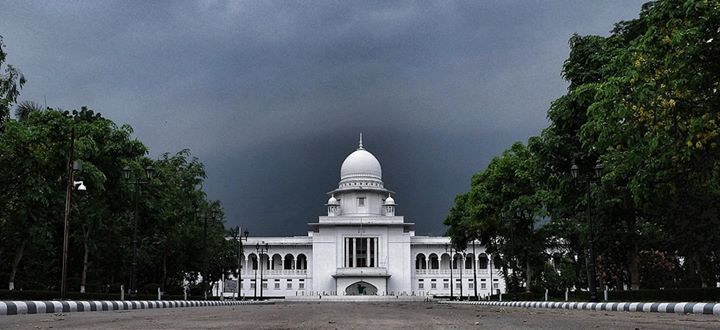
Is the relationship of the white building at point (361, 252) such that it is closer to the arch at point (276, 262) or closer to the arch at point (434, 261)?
the arch at point (434, 261)

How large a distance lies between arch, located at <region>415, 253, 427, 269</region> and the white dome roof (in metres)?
12.5

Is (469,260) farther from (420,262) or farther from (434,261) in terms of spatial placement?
(420,262)

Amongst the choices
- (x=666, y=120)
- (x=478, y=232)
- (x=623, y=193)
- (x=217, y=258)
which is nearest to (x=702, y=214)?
(x=623, y=193)

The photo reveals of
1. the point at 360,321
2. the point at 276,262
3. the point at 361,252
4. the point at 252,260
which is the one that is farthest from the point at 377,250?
the point at 360,321

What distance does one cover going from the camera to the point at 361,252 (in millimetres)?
94250

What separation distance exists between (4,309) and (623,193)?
813 inches

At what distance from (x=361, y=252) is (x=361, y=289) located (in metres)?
5.56

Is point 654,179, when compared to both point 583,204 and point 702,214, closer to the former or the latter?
point 583,204

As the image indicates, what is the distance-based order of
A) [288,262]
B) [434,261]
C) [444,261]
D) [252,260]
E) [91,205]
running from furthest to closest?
1. [288,262]
2. [434,261]
3. [444,261]
4. [252,260]
5. [91,205]

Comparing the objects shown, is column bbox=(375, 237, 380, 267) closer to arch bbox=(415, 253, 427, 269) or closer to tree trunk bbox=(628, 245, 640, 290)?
arch bbox=(415, 253, 427, 269)

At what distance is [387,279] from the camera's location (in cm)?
9044

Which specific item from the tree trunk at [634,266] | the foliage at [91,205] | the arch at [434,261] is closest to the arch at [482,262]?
the arch at [434,261]

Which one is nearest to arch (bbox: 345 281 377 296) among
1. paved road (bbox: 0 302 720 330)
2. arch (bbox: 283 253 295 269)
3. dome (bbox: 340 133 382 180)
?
arch (bbox: 283 253 295 269)

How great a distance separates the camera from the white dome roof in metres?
94.8
